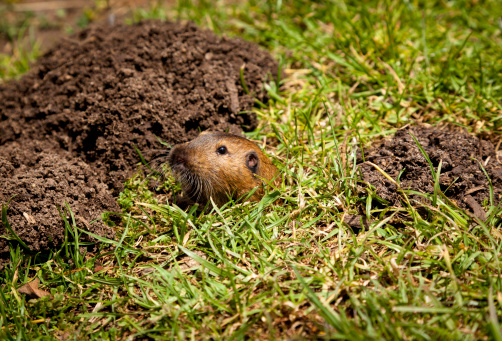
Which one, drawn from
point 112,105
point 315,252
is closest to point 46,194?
point 112,105

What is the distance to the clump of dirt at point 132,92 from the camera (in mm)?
3795

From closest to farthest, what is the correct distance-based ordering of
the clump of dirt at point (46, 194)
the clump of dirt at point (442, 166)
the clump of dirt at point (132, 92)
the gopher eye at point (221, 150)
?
1. the clump of dirt at point (46, 194)
2. the clump of dirt at point (442, 166)
3. the gopher eye at point (221, 150)
4. the clump of dirt at point (132, 92)

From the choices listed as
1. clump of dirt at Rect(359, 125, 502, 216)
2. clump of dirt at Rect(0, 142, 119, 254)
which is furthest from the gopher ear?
clump of dirt at Rect(0, 142, 119, 254)

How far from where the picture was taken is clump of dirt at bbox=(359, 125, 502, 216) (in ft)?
10.7

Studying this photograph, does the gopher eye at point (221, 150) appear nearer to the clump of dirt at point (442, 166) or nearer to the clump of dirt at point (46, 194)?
the clump of dirt at point (46, 194)

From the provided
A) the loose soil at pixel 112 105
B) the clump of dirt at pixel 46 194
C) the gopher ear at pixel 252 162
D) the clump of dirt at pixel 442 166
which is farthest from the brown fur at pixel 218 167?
the clump of dirt at pixel 442 166

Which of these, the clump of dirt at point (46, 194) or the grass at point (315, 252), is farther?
the clump of dirt at point (46, 194)

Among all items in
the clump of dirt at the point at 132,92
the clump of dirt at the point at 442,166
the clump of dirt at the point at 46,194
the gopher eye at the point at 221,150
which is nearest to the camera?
the clump of dirt at the point at 46,194

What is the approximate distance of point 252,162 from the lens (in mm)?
3447

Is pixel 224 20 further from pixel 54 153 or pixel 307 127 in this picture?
pixel 54 153

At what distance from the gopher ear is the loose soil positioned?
71 cm

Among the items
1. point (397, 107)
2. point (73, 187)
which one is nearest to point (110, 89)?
point (73, 187)

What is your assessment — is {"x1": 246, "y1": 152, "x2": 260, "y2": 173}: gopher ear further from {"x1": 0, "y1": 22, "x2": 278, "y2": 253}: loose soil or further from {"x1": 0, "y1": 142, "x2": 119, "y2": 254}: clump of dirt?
{"x1": 0, "y1": 142, "x2": 119, "y2": 254}: clump of dirt

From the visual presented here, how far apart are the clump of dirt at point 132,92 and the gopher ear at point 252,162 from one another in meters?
0.69
